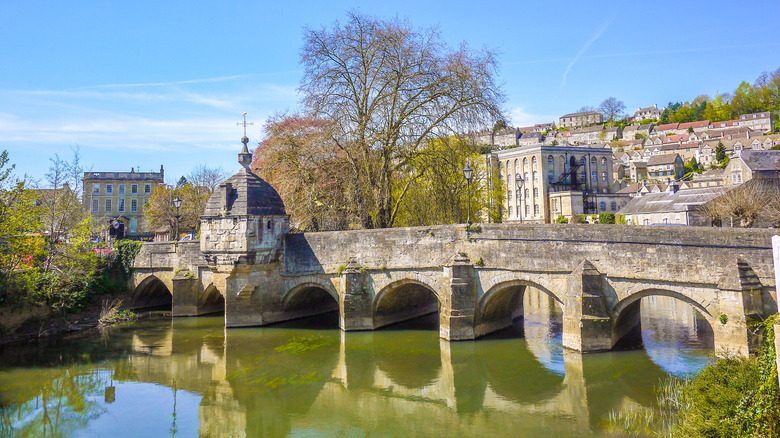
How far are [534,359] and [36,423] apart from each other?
13532 mm

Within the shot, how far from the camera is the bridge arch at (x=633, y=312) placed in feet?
46.4

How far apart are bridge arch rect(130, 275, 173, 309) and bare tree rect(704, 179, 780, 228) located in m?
28.9

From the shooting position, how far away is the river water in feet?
39.1

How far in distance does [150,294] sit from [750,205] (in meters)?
31.4

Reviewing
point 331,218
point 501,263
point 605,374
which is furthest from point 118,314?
point 605,374

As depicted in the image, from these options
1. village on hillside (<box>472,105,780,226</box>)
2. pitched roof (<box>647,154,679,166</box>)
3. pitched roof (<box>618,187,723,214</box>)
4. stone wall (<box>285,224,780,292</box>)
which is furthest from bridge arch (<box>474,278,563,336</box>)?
pitched roof (<box>647,154,679,166</box>)

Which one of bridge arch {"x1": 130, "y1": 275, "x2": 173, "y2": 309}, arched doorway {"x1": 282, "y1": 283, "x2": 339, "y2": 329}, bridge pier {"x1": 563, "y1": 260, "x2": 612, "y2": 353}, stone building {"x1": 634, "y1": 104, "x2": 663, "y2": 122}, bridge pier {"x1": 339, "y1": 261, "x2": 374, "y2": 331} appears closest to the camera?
bridge pier {"x1": 563, "y1": 260, "x2": 612, "y2": 353}

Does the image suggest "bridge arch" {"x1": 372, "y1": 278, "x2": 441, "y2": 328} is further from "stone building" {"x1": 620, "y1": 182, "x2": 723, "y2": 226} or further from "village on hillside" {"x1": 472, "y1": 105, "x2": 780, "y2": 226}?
"stone building" {"x1": 620, "y1": 182, "x2": 723, "y2": 226}

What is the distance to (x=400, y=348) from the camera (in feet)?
60.2

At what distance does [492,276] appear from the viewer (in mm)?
17781

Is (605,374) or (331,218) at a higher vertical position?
(331,218)

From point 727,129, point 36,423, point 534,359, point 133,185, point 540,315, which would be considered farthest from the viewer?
point 727,129

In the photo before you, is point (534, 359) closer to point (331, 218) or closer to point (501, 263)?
point (501, 263)

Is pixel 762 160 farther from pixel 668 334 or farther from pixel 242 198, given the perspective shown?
pixel 242 198
